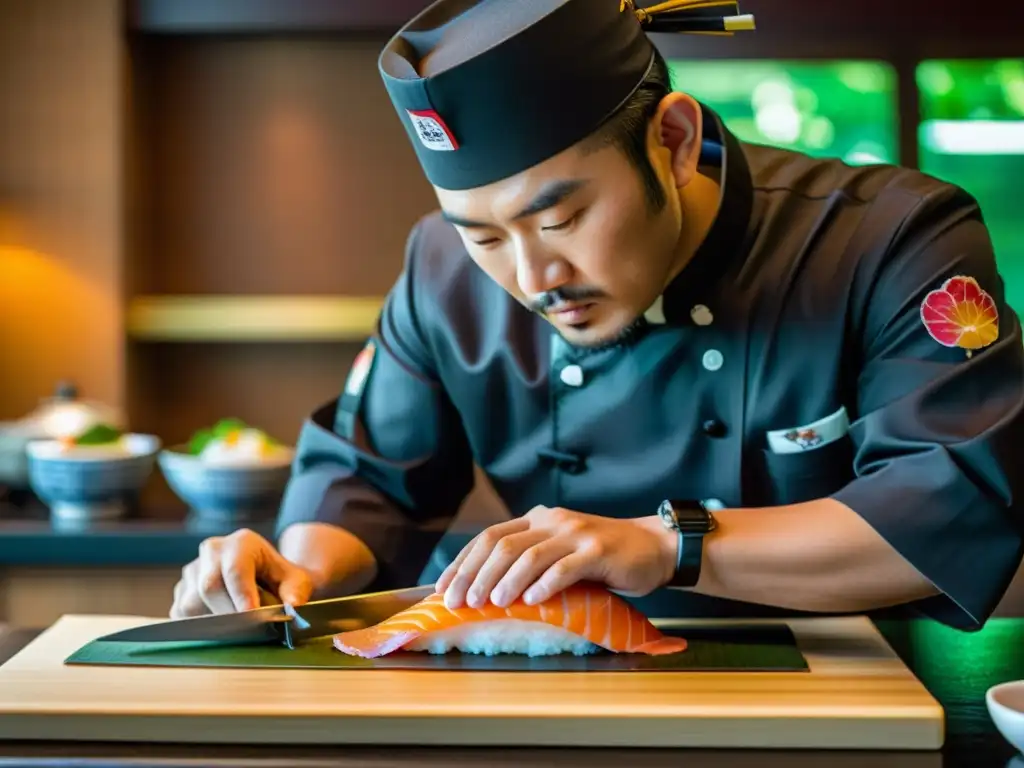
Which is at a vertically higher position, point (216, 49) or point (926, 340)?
point (216, 49)

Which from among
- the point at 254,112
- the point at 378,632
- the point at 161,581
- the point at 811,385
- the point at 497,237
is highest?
the point at 254,112

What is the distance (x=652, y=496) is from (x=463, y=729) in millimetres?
621

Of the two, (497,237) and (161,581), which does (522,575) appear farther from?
(161,581)

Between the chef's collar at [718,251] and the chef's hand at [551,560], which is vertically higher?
the chef's collar at [718,251]

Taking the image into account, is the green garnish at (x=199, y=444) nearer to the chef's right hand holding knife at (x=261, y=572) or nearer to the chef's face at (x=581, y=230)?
the chef's right hand holding knife at (x=261, y=572)

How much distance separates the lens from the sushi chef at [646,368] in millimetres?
1271

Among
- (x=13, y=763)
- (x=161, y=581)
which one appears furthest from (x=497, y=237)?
(x=161, y=581)

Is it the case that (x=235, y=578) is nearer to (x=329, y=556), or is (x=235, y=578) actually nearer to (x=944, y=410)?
(x=329, y=556)

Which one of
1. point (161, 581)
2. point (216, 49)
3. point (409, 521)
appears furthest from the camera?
point (216, 49)

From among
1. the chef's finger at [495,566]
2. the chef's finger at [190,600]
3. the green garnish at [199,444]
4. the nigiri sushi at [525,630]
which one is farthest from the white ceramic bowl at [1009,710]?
the green garnish at [199,444]

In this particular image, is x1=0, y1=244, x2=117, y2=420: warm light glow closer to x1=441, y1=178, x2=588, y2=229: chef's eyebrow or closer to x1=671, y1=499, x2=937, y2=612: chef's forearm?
x1=441, y1=178, x2=588, y2=229: chef's eyebrow

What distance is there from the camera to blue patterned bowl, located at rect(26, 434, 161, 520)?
2836 millimetres

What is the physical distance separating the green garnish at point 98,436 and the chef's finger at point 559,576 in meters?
1.89

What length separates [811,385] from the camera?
151cm
